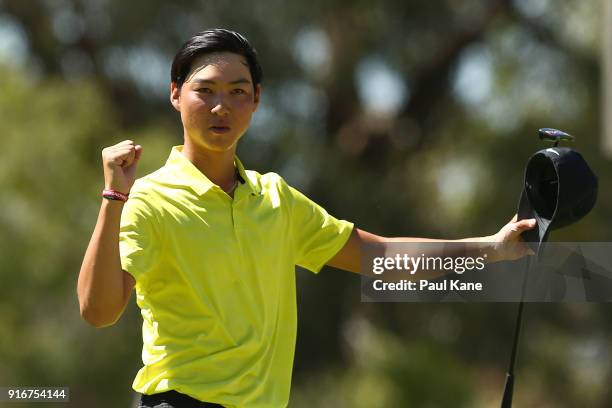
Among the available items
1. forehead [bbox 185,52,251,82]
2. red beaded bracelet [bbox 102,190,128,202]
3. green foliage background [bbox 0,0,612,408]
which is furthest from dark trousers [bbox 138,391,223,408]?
green foliage background [bbox 0,0,612,408]

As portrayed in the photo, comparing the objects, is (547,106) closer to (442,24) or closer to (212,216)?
(442,24)

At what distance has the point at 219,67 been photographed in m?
2.08

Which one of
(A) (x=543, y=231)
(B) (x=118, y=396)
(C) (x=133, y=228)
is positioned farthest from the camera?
(B) (x=118, y=396)

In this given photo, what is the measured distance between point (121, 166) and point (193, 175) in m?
0.16

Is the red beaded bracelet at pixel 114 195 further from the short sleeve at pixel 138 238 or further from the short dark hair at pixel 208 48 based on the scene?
the short dark hair at pixel 208 48

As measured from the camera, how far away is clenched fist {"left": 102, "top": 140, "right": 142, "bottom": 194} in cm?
191

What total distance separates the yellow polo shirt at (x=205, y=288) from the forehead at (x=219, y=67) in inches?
6.2

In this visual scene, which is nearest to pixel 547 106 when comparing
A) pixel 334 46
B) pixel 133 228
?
pixel 334 46

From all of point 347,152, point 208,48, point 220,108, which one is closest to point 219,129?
point 220,108

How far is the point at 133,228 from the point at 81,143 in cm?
427

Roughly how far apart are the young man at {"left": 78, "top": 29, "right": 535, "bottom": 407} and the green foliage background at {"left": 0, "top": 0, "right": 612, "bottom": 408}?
12.1ft

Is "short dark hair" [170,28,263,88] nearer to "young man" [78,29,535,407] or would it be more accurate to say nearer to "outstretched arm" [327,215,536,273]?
"young man" [78,29,535,407]

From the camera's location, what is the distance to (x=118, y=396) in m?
6.05

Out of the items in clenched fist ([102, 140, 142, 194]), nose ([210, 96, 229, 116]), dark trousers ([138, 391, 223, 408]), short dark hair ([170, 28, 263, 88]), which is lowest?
dark trousers ([138, 391, 223, 408])
